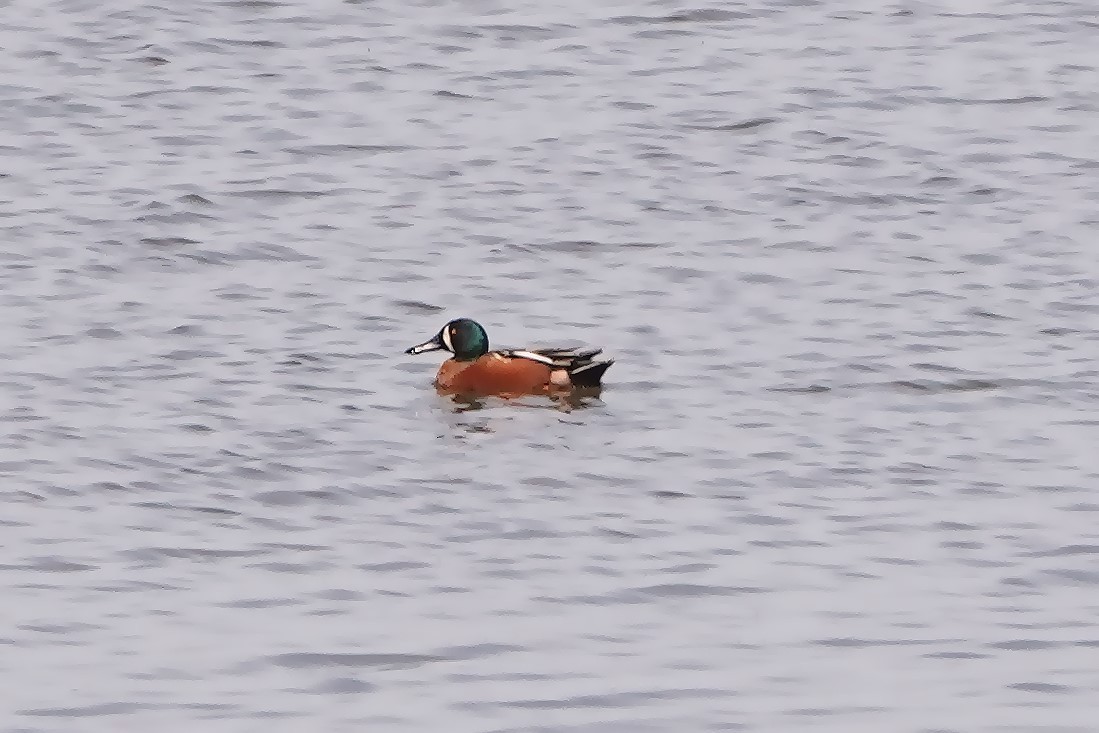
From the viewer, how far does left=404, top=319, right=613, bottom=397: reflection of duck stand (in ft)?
45.9

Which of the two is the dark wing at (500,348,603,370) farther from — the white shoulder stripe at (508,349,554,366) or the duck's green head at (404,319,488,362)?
the duck's green head at (404,319,488,362)

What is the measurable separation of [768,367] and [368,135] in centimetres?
662

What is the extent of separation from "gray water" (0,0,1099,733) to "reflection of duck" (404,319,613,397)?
19 centimetres

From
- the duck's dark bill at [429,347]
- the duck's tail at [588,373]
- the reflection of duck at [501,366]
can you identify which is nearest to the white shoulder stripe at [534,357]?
the reflection of duck at [501,366]

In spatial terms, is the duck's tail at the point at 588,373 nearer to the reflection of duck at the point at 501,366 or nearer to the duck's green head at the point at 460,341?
the reflection of duck at the point at 501,366

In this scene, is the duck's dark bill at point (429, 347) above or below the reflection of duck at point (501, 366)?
above

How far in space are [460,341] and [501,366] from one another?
28 centimetres

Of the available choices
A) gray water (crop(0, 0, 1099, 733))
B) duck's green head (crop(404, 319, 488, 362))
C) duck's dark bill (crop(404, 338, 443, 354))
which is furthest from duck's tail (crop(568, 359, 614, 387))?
duck's dark bill (crop(404, 338, 443, 354))

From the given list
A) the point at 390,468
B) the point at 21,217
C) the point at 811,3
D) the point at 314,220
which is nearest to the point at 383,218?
the point at 314,220

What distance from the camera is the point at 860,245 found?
55.1 ft

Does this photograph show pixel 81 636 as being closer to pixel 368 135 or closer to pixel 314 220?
pixel 314 220

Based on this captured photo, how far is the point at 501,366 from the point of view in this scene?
573 inches

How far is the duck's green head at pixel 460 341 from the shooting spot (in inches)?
572

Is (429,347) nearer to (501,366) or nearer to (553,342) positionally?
(501,366)
